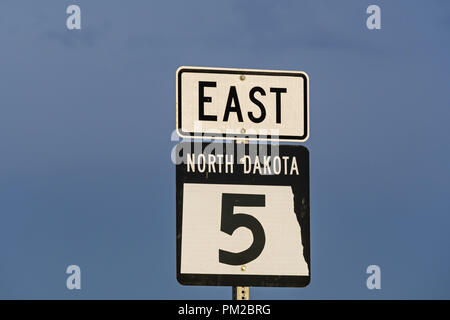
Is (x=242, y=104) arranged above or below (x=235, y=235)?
above

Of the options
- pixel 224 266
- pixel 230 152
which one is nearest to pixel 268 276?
pixel 224 266

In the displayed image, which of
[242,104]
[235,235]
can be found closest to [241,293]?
[235,235]

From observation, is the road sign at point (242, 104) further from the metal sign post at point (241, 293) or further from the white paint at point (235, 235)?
the metal sign post at point (241, 293)

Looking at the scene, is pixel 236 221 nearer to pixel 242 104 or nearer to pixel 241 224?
pixel 241 224

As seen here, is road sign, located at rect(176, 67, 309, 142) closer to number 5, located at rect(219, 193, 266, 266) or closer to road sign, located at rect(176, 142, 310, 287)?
road sign, located at rect(176, 142, 310, 287)

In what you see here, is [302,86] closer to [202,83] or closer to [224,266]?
[202,83]

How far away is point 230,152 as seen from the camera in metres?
4.95

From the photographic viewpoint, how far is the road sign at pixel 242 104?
16.3 ft

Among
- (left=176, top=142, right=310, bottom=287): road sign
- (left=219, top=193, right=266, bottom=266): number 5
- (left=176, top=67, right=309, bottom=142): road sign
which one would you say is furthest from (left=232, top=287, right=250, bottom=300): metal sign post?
(left=176, top=67, right=309, bottom=142): road sign

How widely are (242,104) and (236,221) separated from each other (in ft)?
2.24

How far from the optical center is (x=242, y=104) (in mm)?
5020

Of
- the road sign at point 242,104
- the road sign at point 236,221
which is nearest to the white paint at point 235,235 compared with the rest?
the road sign at point 236,221

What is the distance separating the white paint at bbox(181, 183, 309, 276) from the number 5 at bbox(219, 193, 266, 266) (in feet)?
0.07
